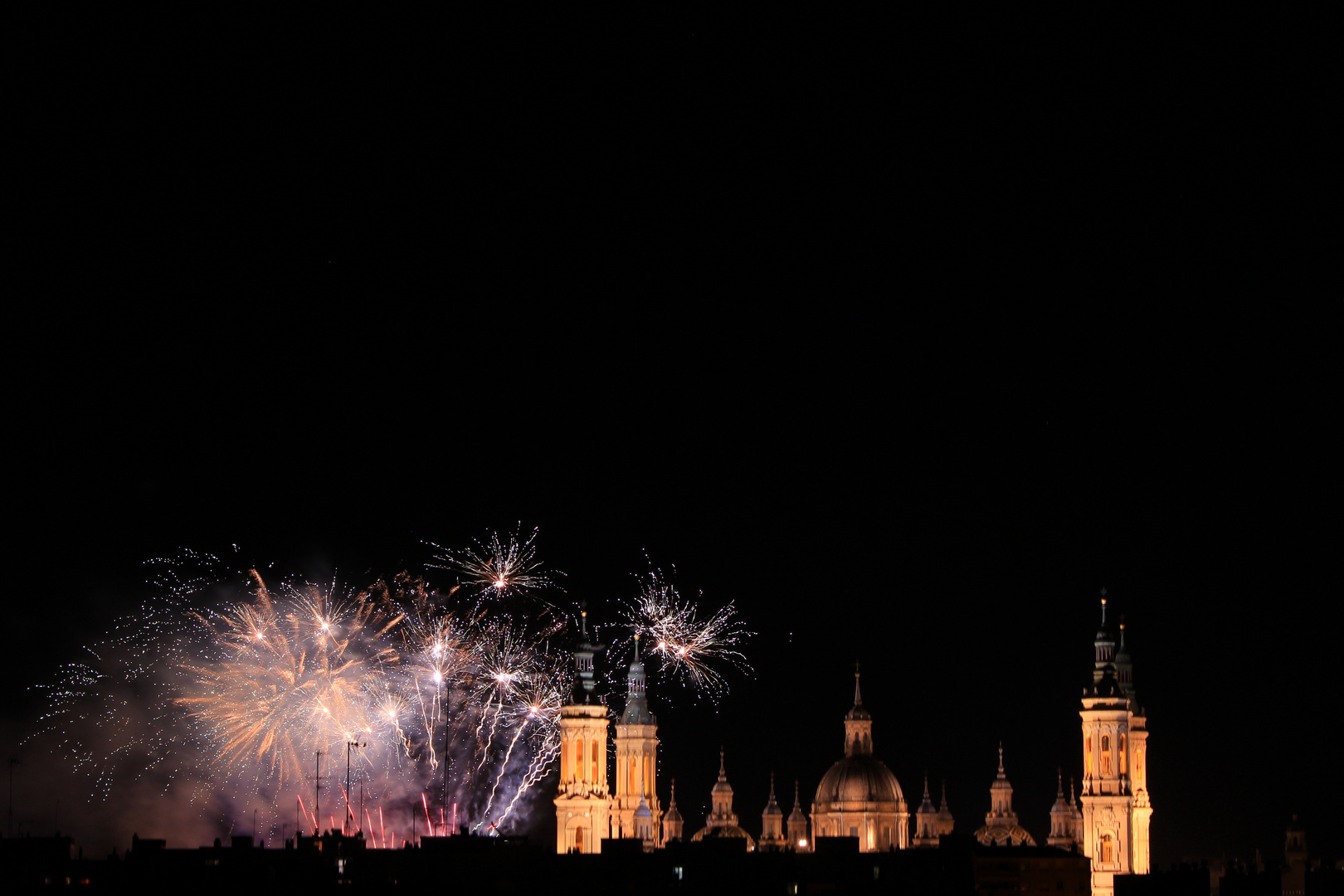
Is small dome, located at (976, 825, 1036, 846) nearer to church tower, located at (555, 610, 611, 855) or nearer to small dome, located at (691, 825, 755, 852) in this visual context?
small dome, located at (691, 825, 755, 852)

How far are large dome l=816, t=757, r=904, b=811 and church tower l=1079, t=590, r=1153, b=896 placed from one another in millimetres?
17583

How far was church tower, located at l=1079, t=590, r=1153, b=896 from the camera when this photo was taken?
136m

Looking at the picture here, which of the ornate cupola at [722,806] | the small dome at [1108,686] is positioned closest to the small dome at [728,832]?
the ornate cupola at [722,806]

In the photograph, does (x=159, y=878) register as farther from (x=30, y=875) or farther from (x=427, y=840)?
(x=427, y=840)

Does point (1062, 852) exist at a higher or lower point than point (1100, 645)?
lower

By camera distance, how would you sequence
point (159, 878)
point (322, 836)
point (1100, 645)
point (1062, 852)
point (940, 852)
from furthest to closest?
1. point (1100, 645)
2. point (1062, 852)
3. point (940, 852)
4. point (322, 836)
5. point (159, 878)

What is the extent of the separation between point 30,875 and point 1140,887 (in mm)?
59327

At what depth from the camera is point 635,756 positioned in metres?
138

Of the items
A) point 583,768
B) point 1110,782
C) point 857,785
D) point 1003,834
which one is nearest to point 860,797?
point 857,785

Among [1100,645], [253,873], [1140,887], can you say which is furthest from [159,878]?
[1100,645]

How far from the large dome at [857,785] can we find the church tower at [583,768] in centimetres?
2676

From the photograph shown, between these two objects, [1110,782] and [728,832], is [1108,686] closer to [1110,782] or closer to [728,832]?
[1110,782]

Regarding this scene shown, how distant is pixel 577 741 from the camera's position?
426 feet

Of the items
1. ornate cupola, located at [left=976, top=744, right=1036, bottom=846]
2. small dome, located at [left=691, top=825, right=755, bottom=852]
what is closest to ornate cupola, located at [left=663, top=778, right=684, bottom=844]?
small dome, located at [left=691, top=825, right=755, bottom=852]
